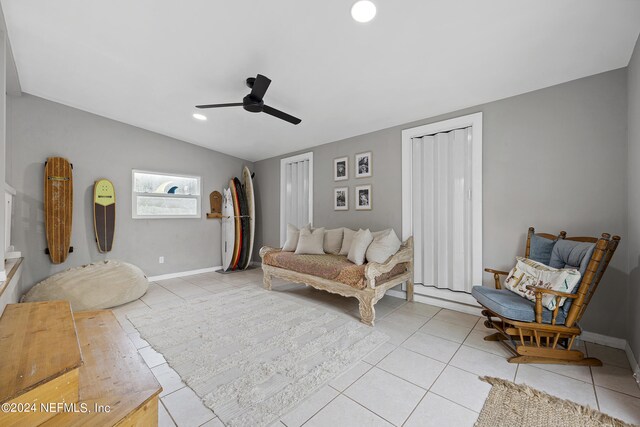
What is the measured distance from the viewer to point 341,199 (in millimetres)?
4285

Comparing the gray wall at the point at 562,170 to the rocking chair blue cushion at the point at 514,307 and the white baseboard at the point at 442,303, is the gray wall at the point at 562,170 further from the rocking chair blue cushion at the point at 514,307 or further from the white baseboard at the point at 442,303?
the rocking chair blue cushion at the point at 514,307

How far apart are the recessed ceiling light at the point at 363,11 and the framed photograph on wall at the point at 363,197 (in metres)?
2.33

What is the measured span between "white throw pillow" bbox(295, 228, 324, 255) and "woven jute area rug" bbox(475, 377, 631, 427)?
8.52 ft

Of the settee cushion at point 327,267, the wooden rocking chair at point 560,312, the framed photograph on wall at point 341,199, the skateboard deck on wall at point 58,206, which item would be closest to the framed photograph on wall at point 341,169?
the framed photograph on wall at point 341,199

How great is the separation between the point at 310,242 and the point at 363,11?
2.90 meters

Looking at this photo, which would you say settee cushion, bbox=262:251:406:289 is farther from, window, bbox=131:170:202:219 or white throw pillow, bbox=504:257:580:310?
window, bbox=131:170:202:219

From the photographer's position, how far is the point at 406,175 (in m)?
3.51

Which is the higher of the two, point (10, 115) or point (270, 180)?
point (10, 115)

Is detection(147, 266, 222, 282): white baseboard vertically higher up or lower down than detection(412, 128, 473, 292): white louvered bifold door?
lower down

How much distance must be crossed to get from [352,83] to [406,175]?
1.47m

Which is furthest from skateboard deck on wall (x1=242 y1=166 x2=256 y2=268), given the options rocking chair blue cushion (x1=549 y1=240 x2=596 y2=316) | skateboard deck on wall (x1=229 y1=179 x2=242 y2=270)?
rocking chair blue cushion (x1=549 y1=240 x2=596 y2=316)

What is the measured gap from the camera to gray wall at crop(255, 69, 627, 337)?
2.20 meters

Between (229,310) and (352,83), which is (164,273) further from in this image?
(352,83)

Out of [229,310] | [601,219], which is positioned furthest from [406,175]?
[229,310]
